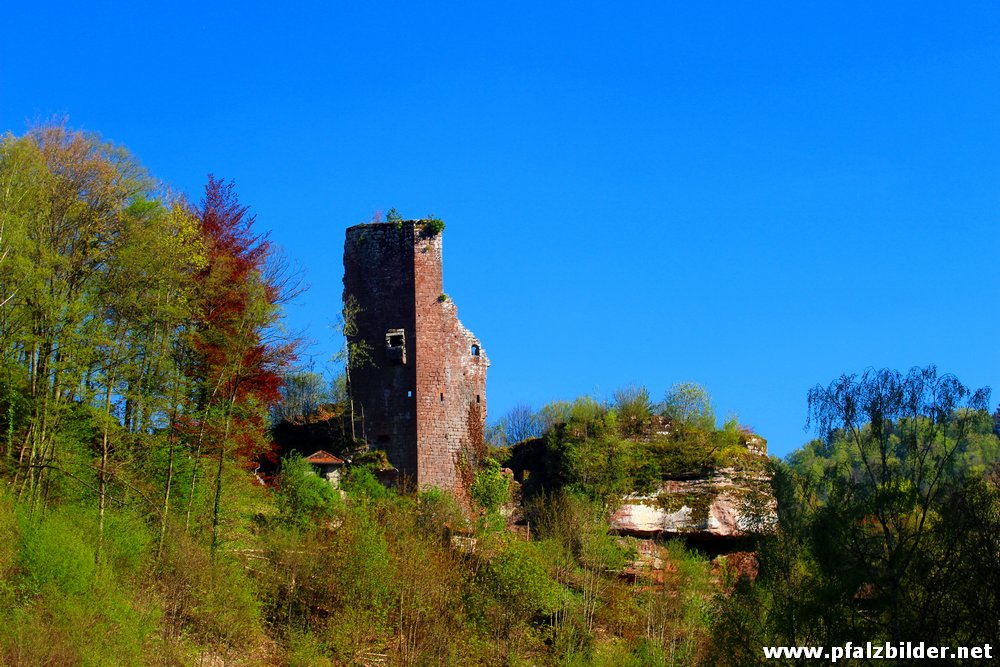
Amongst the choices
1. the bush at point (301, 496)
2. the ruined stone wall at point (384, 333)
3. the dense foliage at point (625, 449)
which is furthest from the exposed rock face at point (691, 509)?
the bush at point (301, 496)

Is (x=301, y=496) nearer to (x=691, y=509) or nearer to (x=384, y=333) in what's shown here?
(x=384, y=333)

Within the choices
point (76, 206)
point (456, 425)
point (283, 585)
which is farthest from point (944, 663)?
point (76, 206)

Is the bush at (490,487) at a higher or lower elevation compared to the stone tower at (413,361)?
lower

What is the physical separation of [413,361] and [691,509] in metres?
8.65

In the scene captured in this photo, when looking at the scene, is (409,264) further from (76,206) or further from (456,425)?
(76,206)

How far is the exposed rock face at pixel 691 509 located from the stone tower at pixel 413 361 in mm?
4609

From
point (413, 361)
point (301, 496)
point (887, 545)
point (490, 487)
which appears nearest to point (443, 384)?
point (413, 361)

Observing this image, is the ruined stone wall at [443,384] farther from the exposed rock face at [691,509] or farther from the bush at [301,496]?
the exposed rock face at [691,509]

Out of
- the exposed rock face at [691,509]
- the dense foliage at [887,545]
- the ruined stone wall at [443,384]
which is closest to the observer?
the dense foliage at [887,545]

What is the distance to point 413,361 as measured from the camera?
123 feet

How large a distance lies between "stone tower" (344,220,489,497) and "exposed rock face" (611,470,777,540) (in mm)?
4609

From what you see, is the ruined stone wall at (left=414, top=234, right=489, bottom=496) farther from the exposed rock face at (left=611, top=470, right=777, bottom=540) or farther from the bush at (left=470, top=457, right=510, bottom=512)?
the exposed rock face at (left=611, top=470, right=777, bottom=540)

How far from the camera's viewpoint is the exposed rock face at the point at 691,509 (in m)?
37.8

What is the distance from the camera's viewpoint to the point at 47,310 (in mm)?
27656
